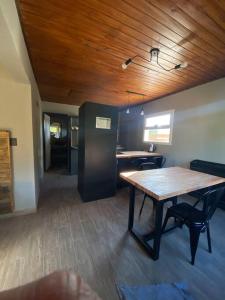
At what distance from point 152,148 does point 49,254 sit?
3.81 m

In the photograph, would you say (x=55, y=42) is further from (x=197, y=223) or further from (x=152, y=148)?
(x=152, y=148)

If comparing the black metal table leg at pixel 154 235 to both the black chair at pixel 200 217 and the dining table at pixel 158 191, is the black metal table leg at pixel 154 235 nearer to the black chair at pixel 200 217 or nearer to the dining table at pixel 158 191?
the dining table at pixel 158 191

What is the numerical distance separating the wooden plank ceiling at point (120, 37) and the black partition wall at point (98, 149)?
2.58 ft

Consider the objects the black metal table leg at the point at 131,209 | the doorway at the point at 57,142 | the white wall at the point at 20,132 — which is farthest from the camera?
the doorway at the point at 57,142

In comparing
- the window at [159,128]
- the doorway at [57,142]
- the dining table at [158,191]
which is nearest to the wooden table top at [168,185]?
the dining table at [158,191]

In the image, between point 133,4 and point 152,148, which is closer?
point 133,4

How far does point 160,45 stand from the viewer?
76.0 inches

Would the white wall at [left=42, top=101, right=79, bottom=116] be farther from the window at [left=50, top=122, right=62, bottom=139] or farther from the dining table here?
the dining table

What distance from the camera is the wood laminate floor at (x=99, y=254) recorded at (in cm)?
136

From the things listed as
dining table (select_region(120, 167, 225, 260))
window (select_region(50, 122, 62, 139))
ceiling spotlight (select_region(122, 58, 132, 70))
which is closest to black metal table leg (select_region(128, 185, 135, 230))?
dining table (select_region(120, 167, 225, 260))

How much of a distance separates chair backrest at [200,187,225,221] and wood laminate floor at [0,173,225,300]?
60cm

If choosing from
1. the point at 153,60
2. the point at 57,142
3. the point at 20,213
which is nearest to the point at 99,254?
the point at 20,213

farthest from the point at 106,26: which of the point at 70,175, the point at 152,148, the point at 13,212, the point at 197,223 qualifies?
the point at 70,175

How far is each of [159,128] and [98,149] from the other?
8.39 feet
